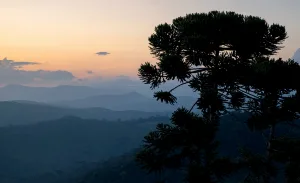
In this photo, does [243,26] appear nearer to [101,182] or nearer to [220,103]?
[220,103]

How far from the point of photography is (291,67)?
11297 mm


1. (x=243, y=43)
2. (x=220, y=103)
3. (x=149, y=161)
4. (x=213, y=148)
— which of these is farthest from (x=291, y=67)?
(x=149, y=161)

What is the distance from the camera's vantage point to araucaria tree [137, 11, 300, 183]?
36.9ft

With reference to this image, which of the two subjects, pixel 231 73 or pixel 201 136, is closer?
pixel 201 136

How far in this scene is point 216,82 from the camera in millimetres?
11922

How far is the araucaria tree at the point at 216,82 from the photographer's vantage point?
11.3 meters

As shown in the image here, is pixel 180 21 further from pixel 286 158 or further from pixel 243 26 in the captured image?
pixel 286 158

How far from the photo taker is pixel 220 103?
36.2ft

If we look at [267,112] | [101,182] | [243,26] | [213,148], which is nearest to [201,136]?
[213,148]

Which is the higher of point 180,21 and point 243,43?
point 180,21

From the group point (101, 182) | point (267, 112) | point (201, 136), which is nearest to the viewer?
point (201, 136)

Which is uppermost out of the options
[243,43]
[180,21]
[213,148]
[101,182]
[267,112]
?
[180,21]

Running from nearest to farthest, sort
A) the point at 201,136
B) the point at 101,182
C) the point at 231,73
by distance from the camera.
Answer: the point at 201,136 → the point at 231,73 → the point at 101,182

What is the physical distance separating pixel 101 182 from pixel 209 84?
18192 centimetres
